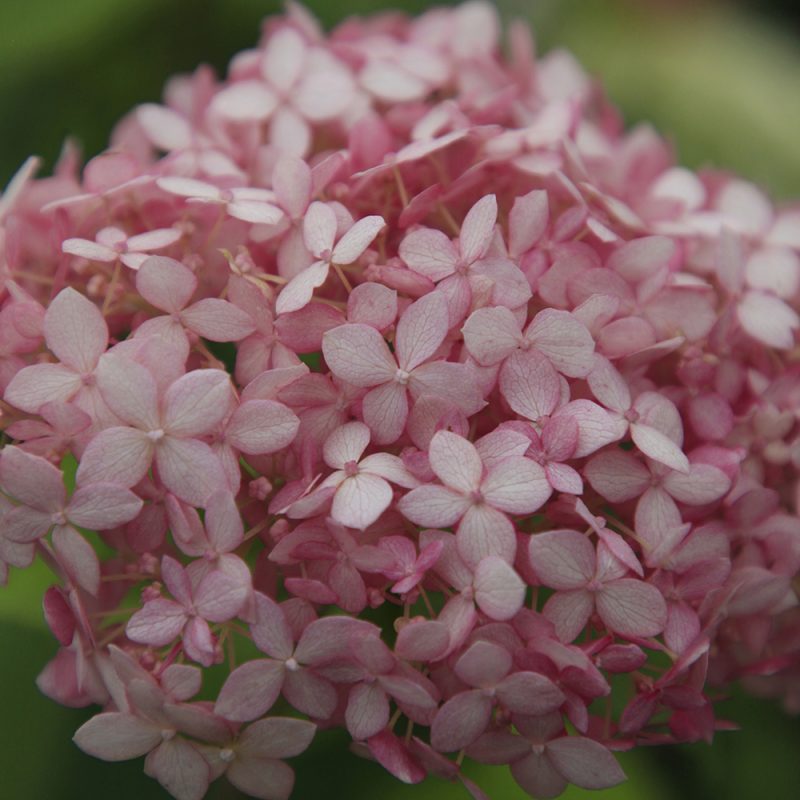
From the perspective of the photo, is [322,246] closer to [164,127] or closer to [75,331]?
[75,331]

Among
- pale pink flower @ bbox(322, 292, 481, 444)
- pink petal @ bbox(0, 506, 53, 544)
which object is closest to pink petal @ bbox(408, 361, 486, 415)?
pale pink flower @ bbox(322, 292, 481, 444)

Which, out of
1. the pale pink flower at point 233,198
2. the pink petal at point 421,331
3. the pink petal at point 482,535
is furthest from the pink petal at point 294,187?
the pink petal at point 482,535

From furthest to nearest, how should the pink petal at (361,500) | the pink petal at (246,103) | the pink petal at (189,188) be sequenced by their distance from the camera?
the pink petal at (246,103) → the pink petal at (189,188) → the pink petal at (361,500)

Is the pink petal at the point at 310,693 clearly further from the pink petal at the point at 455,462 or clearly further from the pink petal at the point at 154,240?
the pink petal at the point at 154,240

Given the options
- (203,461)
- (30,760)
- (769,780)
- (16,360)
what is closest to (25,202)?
(16,360)

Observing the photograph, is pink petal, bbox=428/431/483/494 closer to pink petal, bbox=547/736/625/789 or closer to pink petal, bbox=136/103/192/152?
pink petal, bbox=547/736/625/789

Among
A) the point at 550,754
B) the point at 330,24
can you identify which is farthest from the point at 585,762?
the point at 330,24
